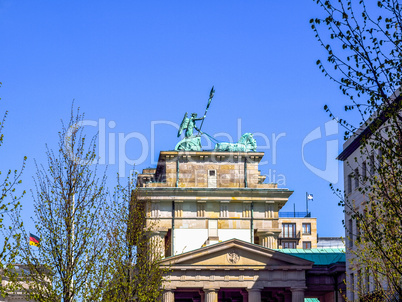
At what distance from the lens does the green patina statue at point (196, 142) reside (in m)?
110

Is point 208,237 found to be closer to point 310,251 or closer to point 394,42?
point 310,251

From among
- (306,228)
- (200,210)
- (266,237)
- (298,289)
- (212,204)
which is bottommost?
(298,289)

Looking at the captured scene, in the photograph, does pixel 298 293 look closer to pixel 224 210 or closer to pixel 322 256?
pixel 322 256

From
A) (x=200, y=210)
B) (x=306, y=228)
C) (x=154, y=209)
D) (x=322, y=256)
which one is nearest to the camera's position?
(x=322, y=256)

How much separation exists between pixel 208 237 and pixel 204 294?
52.7ft

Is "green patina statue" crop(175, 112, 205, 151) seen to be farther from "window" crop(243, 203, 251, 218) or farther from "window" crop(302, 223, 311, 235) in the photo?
"window" crop(302, 223, 311, 235)

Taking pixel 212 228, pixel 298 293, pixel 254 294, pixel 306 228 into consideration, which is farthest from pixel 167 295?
pixel 306 228

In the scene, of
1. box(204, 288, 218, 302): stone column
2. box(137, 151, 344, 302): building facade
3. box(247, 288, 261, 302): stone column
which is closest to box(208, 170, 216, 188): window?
box(137, 151, 344, 302): building facade

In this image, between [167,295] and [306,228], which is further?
[306,228]

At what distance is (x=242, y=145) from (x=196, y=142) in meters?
5.89

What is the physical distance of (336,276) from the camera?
8388cm

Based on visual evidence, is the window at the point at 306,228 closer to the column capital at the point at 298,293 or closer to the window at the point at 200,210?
the window at the point at 200,210

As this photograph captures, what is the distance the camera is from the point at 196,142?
110 metres

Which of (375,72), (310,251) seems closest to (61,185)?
(375,72)
